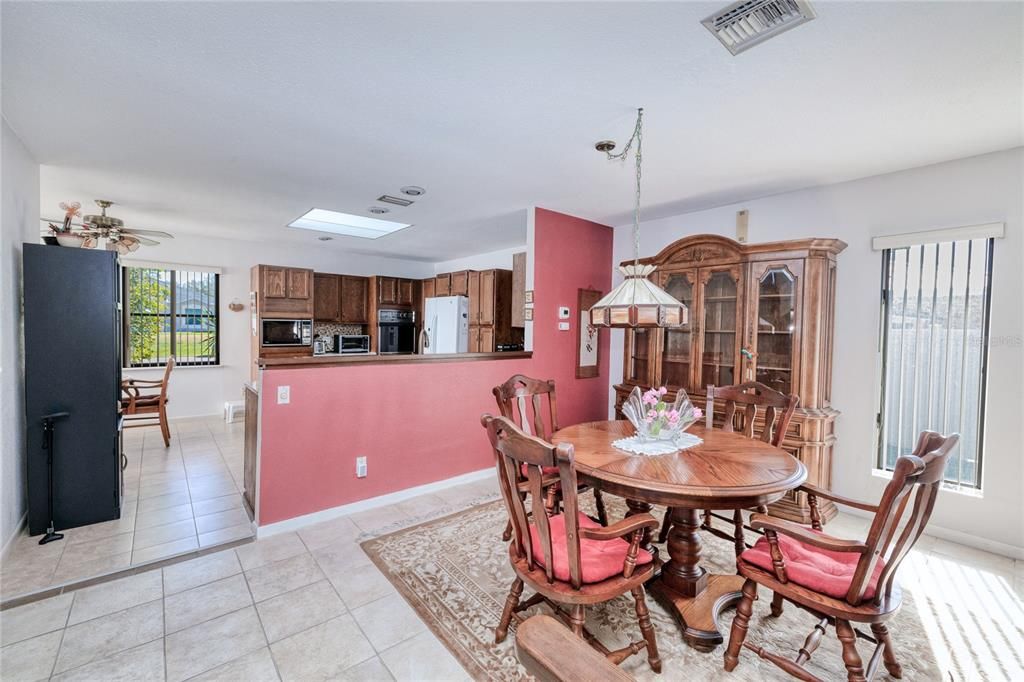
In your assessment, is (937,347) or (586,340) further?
(586,340)

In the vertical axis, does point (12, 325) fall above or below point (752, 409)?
above

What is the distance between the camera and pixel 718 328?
3.80 meters

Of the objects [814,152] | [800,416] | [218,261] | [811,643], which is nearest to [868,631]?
[811,643]

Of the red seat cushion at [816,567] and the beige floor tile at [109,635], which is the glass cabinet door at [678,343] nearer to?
the red seat cushion at [816,567]

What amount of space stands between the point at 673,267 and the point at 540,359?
1.52 m

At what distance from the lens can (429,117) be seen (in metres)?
2.40

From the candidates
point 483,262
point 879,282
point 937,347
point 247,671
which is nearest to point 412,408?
point 247,671

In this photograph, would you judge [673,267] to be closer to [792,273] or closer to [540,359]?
[792,273]

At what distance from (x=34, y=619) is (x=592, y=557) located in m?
2.61

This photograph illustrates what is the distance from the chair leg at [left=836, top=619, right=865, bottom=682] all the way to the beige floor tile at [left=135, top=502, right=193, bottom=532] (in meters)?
3.83

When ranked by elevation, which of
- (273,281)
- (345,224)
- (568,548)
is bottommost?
(568,548)

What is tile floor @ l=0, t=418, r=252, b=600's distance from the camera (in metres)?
2.41

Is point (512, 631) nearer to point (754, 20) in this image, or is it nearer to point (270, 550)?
point (270, 550)

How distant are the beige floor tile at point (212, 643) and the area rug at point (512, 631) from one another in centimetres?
68
